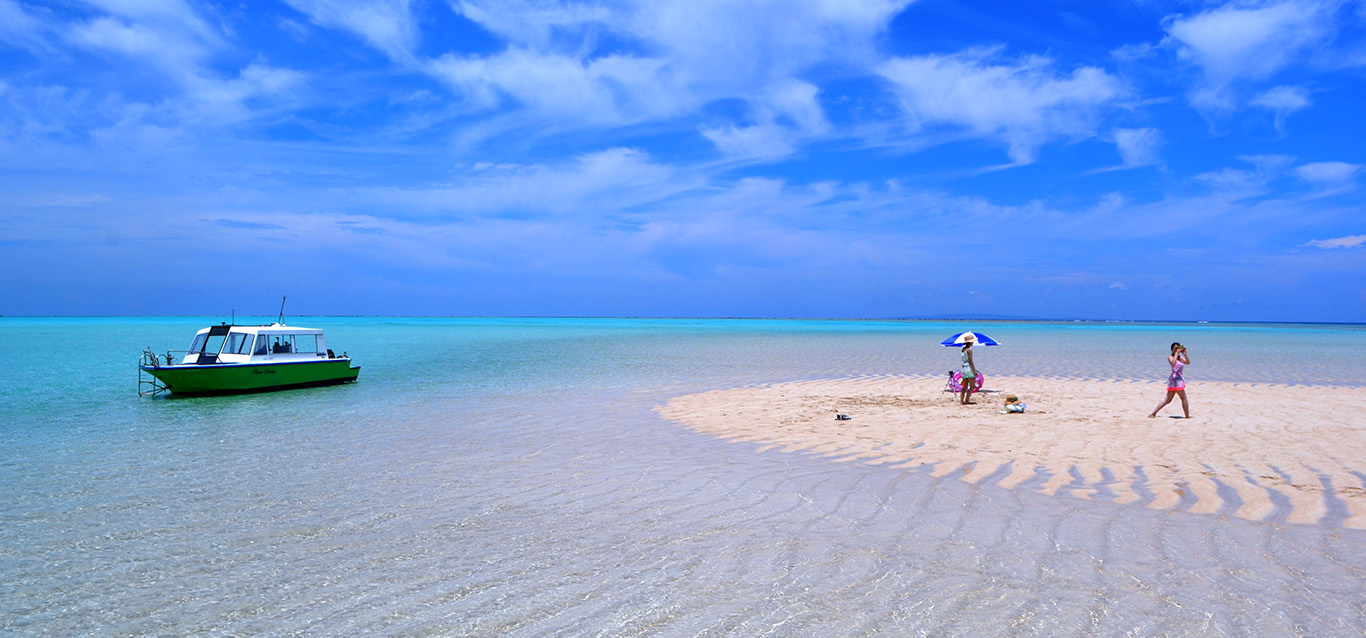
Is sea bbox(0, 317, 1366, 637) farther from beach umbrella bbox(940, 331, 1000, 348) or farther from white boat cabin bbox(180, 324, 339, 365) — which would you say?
white boat cabin bbox(180, 324, 339, 365)

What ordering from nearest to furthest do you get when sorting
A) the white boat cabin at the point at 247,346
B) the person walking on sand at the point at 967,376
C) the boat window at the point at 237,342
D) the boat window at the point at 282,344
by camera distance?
the person walking on sand at the point at 967,376 → the white boat cabin at the point at 247,346 → the boat window at the point at 237,342 → the boat window at the point at 282,344

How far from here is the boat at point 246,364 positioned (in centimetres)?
2275

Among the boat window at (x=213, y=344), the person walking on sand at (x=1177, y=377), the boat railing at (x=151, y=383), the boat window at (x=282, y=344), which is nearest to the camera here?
the person walking on sand at (x=1177, y=377)

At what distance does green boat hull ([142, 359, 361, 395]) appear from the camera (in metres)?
22.5

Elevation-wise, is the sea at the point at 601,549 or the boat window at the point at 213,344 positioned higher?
the boat window at the point at 213,344

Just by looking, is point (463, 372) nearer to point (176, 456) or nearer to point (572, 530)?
point (176, 456)

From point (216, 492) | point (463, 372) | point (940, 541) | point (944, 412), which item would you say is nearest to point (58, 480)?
point (216, 492)

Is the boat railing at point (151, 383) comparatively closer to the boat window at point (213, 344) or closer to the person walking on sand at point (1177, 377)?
the boat window at point (213, 344)

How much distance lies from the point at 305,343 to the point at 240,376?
12.6ft

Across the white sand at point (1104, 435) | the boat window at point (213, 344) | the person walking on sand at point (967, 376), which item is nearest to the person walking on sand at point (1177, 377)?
the white sand at point (1104, 435)

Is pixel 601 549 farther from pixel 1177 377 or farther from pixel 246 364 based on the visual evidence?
pixel 246 364

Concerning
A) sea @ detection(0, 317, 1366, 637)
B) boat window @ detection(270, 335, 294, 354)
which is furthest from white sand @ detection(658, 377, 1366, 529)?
boat window @ detection(270, 335, 294, 354)

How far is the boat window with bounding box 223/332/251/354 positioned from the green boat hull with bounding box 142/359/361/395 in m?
1.38

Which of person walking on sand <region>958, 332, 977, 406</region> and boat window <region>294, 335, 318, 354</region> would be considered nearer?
person walking on sand <region>958, 332, 977, 406</region>
